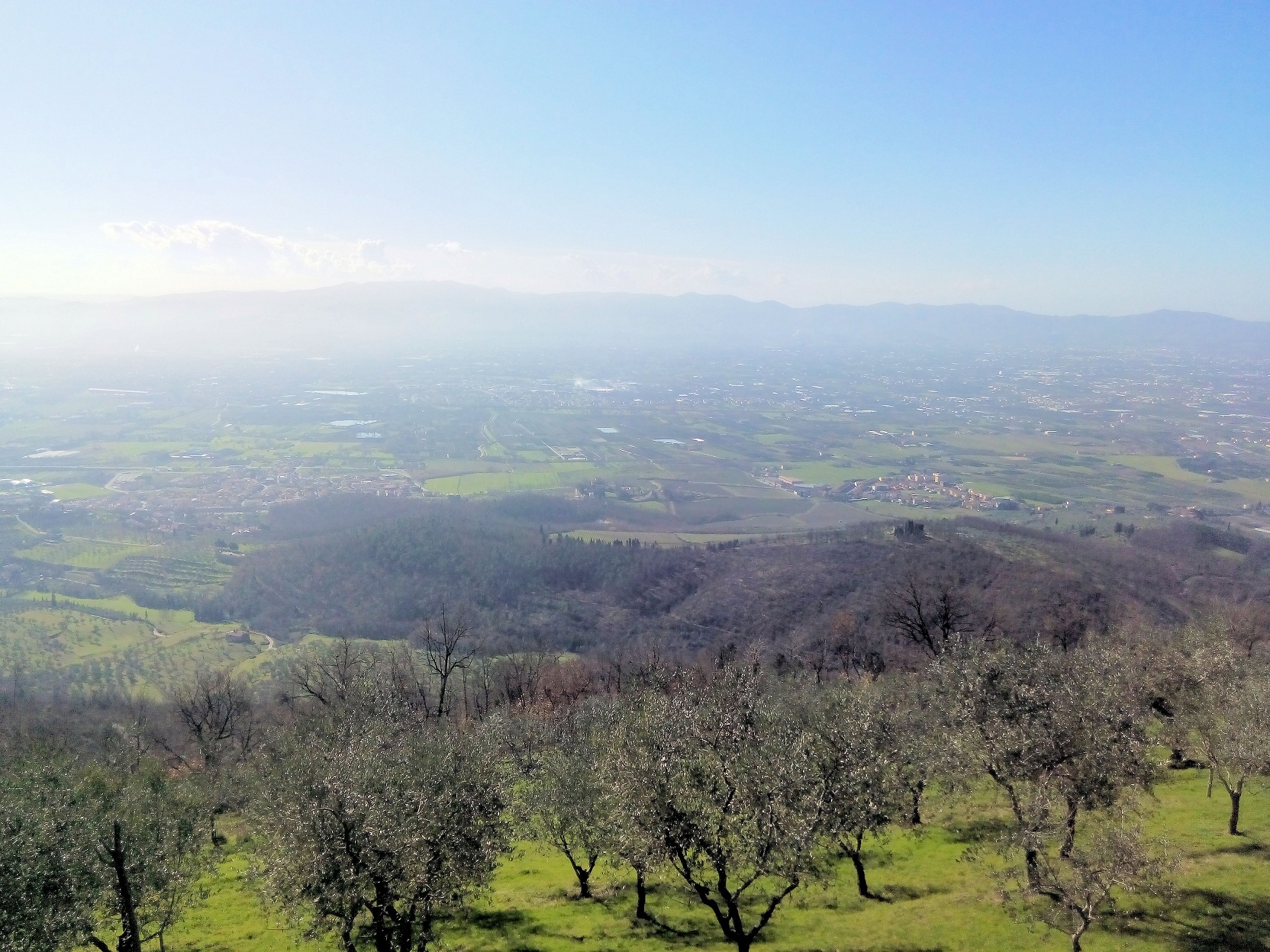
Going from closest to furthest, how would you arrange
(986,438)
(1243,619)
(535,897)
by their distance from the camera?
(535,897)
(1243,619)
(986,438)

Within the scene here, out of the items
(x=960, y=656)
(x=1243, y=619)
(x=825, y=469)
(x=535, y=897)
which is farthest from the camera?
(x=825, y=469)

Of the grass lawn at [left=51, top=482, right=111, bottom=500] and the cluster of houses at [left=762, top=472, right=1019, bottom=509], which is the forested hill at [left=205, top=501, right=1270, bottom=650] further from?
the grass lawn at [left=51, top=482, right=111, bottom=500]

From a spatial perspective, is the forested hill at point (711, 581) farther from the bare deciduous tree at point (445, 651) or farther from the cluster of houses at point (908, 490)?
the cluster of houses at point (908, 490)

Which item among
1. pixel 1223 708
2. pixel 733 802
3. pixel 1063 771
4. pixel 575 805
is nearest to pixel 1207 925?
pixel 1063 771

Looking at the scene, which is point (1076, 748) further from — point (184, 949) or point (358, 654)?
point (358, 654)

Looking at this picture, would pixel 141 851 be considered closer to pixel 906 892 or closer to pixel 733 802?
pixel 733 802

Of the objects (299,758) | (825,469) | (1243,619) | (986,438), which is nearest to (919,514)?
(825,469)

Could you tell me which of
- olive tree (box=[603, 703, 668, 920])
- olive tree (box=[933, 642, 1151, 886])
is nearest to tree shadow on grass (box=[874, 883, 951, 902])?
olive tree (box=[933, 642, 1151, 886])
